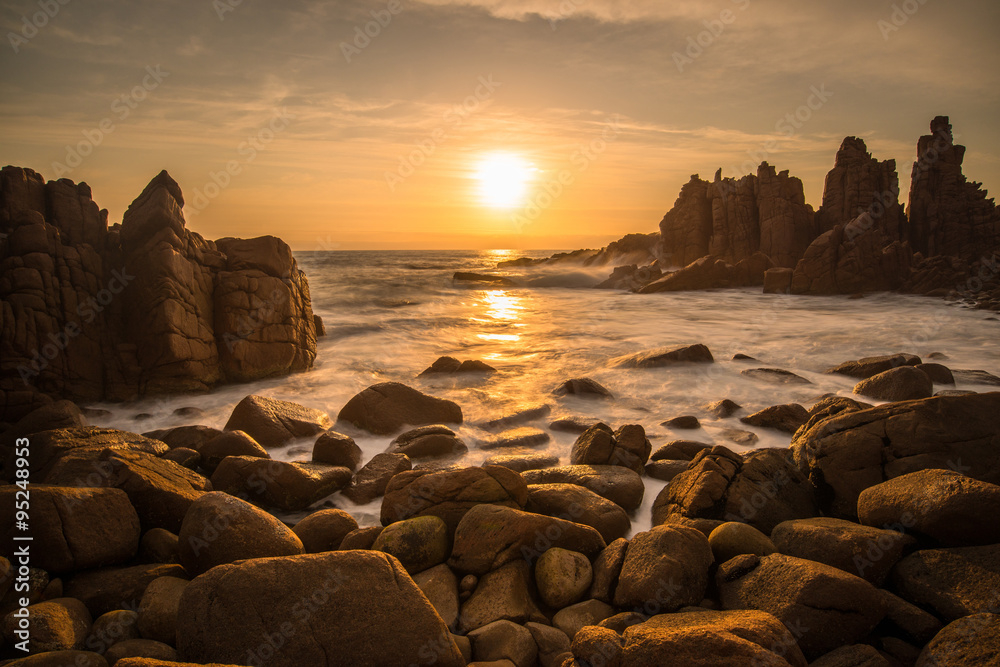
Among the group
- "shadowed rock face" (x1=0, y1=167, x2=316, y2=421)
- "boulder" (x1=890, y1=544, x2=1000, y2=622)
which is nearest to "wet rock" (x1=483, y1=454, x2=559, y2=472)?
"boulder" (x1=890, y1=544, x2=1000, y2=622)

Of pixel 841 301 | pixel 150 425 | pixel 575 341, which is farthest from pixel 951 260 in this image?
pixel 150 425

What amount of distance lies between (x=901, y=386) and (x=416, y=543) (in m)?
8.41

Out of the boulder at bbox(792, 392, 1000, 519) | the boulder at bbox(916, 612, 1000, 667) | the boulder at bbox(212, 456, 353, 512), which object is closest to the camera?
the boulder at bbox(916, 612, 1000, 667)

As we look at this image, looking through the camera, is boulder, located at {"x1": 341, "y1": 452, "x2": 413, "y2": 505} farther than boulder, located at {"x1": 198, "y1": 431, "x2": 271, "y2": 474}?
No

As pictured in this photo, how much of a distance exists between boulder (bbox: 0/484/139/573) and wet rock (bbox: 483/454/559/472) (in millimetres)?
3567

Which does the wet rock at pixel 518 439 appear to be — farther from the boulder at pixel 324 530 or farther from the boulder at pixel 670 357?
the boulder at pixel 670 357

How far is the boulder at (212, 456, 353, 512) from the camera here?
559 centimetres

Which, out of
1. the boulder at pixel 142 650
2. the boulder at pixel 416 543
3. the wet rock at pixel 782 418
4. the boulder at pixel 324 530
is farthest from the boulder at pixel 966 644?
the wet rock at pixel 782 418

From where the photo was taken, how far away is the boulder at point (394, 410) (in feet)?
27.2

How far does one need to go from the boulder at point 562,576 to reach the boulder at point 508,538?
0.45 feet

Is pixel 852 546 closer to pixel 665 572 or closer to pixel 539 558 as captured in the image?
pixel 665 572

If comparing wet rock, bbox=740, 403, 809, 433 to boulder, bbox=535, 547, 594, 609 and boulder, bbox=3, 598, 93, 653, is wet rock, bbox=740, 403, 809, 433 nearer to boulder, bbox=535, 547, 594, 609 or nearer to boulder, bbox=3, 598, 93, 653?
boulder, bbox=535, 547, 594, 609

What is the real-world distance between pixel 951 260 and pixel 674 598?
36.1 meters

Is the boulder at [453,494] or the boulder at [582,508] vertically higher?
the boulder at [453,494]
